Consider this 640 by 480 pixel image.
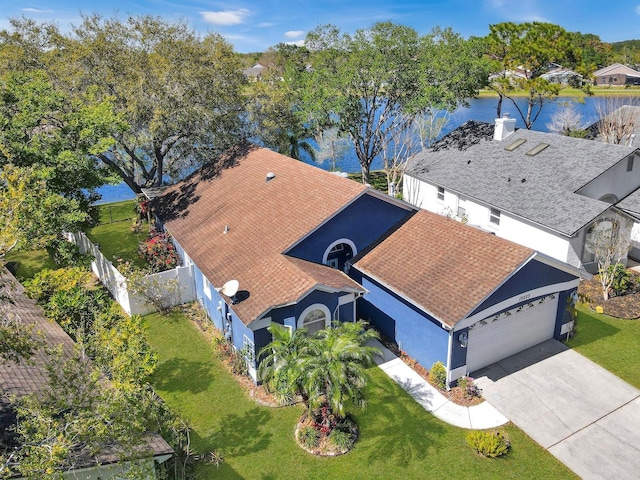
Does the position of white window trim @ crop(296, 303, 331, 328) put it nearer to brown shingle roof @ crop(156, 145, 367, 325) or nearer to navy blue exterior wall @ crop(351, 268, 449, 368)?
brown shingle roof @ crop(156, 145, 367, 325)

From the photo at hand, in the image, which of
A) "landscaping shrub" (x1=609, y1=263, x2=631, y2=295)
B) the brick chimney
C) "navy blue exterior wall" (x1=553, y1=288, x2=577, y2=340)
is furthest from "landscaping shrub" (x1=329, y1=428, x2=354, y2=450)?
the brick chimney

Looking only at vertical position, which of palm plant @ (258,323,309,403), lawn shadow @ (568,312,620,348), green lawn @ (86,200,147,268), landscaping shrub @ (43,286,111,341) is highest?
palm plant @ (258,323,309,403)

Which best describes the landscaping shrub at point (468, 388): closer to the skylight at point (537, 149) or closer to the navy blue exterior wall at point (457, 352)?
the navy blue exterior wall at point (457, 352)

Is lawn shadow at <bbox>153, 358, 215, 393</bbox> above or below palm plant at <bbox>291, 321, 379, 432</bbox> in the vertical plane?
below

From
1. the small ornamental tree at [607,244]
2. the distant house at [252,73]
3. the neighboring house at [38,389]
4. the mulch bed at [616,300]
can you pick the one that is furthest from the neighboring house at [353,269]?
the distant house at [252,73]

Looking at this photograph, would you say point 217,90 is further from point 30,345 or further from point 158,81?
point 30,345

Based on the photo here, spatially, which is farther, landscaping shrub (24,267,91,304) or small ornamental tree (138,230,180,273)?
small ornamental tree (138,230,180,273)
